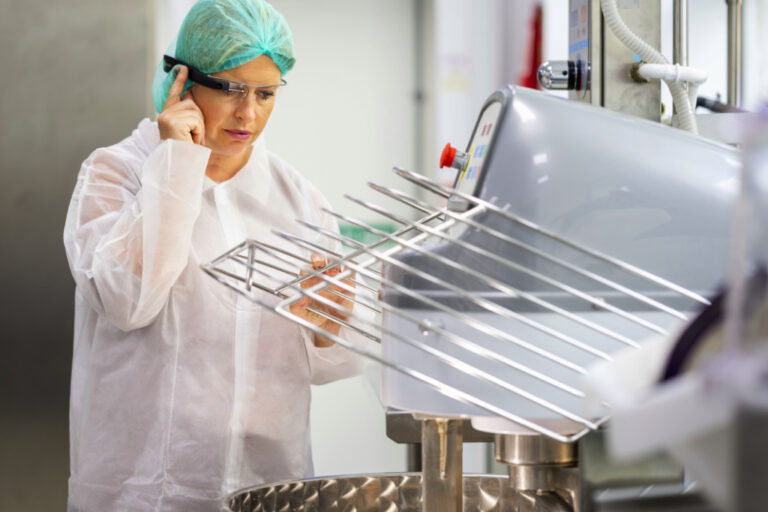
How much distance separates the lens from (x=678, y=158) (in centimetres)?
63

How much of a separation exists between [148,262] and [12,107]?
0.96m

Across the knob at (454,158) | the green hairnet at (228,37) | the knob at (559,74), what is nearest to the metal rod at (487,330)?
the knob at (454,158)

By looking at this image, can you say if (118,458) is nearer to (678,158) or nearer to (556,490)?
(556,490)

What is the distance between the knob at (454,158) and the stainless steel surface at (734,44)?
474 millimetres

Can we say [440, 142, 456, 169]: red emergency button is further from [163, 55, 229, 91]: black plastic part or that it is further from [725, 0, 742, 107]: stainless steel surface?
[163, 55, 229, 91]: black plastic part

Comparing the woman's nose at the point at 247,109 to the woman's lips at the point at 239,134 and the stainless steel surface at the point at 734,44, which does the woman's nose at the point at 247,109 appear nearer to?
the woman's lips at the point at 239,134

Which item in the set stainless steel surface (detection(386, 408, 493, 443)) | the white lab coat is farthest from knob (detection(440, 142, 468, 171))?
the white lab coat

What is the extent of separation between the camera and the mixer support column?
0.78 metres

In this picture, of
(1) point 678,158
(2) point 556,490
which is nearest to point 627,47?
(1) point 678,158

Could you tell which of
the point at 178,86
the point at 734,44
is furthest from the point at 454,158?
the point at 178,86

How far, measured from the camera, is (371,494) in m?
0.92

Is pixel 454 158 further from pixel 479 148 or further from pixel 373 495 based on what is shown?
pixel 373 495

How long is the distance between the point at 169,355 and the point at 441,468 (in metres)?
0.66

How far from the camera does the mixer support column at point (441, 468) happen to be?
78 centimetres
